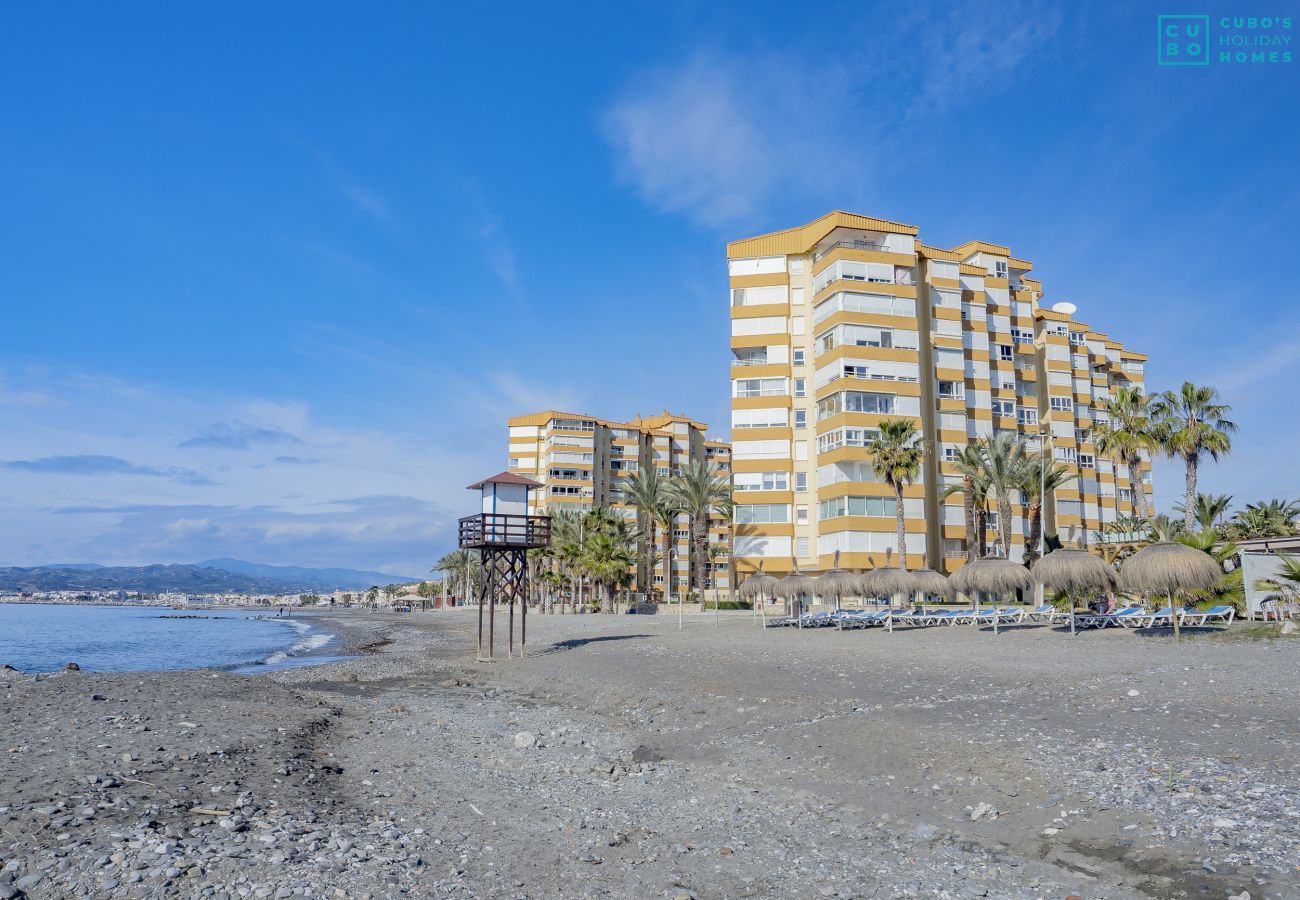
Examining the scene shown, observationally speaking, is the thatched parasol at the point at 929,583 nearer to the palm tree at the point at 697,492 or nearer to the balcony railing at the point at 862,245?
the palm tree at the point at 697,492

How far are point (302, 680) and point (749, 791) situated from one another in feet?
68.7

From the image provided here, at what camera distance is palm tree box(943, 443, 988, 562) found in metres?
51.5

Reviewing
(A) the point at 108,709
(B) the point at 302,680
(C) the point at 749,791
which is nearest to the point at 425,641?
(B) the point at 302,680

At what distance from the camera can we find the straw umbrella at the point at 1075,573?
27.0 meters

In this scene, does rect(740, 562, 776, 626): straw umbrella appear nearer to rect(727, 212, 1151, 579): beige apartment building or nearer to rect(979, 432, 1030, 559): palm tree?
rect(727, 212, 1151, 579): beige apartment building

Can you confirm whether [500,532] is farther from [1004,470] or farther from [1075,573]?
[1004,470]

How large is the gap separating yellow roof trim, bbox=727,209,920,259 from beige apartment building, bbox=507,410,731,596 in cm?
3521

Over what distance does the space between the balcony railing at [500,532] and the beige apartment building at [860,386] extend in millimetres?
29193

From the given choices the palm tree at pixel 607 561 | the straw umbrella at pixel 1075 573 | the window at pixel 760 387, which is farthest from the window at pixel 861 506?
the straw umbrella at pixel 1075 573

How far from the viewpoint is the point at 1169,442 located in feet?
158

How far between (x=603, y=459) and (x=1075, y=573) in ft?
263

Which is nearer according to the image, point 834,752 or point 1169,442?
point 834,752

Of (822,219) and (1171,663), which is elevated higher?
(822,219)

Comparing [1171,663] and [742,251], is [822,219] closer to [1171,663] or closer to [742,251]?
[742,251]
